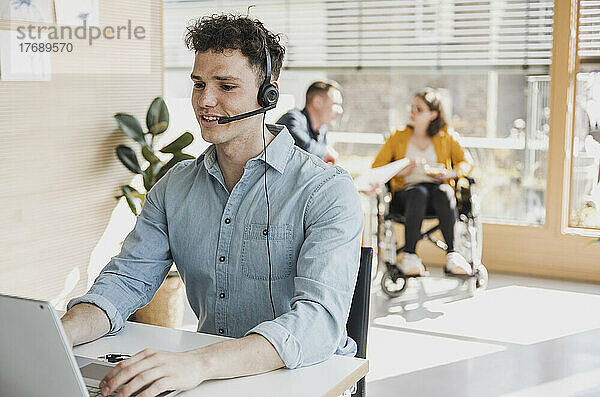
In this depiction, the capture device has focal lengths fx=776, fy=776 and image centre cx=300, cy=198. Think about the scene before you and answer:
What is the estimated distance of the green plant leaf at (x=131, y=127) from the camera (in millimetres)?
3840

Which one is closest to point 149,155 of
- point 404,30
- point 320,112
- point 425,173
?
point 320,112

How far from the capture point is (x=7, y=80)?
338 cm

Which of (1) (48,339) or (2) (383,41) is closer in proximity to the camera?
(1) (48,339)

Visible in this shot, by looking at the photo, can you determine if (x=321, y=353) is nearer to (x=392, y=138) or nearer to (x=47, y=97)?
(x=47, y=97)

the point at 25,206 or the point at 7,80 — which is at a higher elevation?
the point at 7,80

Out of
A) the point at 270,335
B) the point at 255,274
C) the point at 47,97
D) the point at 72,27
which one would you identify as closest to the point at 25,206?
the point at 47,97

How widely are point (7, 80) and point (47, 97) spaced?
235mm

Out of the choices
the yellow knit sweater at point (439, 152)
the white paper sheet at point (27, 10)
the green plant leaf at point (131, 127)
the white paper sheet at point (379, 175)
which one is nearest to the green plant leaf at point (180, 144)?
the green plant leaf at point (131, 127)

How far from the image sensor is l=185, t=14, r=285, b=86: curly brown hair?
1.70m

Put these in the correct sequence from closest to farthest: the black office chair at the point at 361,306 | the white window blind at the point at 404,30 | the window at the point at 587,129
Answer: the black office chair at the point at 361,306
the window at the point at 587,129
the white window blind at the point at 404,30

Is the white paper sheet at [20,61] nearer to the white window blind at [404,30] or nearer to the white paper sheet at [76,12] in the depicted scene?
the white paper sheet at [76,12]

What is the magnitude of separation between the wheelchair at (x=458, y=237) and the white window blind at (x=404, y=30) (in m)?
1.06

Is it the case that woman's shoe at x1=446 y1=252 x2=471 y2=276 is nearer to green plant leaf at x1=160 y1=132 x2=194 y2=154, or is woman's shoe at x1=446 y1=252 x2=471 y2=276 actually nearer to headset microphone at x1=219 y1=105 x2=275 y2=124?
green plant leaf at x1=160 y1=132 x2=194 y2=154

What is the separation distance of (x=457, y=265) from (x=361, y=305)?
272cm
